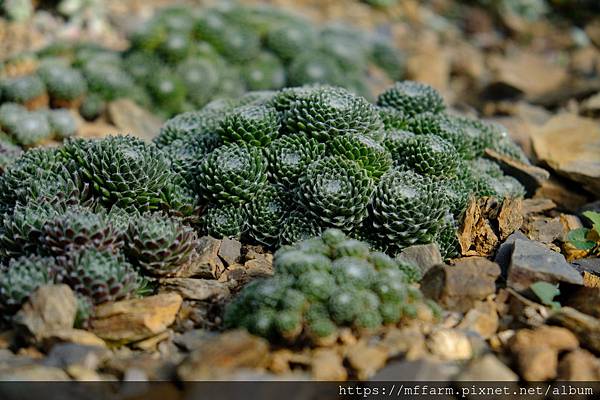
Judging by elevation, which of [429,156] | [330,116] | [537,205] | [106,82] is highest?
[330,116]

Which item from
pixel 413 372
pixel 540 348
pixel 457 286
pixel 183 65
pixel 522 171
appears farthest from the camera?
pixel 183 65

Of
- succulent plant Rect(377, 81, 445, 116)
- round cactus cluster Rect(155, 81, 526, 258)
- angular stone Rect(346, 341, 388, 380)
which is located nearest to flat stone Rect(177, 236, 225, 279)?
round cactus cluster Rect(155, 81, 526, 258)

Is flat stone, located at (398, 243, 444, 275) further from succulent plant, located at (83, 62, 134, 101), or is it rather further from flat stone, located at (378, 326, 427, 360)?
succulent plant, located at (83, 62, 134, 101)

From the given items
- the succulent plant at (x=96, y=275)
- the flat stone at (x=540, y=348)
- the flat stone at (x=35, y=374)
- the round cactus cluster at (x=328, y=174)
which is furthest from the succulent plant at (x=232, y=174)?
the flat stone at (x=540, y=348)

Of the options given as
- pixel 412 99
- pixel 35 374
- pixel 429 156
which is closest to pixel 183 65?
pixel 412 99

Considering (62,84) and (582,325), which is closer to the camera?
(582,325)

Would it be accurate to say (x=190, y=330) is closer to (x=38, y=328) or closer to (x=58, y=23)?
(x=38, y=328)

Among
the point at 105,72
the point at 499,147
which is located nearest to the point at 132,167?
the point at 499,147

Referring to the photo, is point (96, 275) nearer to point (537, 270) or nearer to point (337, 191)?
point (337, 191)
